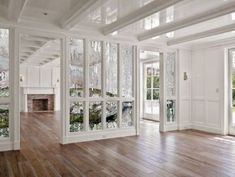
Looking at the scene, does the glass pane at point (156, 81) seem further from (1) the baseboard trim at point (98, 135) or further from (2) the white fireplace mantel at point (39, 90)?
(2) the white fireplace mantel at point (39, 90)

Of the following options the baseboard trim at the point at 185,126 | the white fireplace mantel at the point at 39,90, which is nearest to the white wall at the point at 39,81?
the white fireplace mantel at the point at 39,90

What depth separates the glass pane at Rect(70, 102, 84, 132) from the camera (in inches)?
205

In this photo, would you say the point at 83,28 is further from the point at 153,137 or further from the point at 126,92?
the point at 153,137

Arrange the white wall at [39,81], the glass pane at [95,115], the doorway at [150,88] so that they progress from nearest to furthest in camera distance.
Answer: the glass pane at [95,115] < the doorway at [150,88] < the white wall at [39,81]

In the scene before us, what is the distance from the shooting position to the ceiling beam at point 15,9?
11.3 feet

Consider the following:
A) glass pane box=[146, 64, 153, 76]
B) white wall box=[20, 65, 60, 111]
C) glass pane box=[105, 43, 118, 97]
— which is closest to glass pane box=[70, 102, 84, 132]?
glass pane box=[105, 43, 118, 97]

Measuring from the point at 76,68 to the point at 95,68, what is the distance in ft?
1.53

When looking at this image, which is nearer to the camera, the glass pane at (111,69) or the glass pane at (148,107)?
the glass pane at (111,69)

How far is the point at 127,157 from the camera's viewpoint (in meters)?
4.12

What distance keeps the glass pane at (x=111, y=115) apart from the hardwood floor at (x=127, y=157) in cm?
42

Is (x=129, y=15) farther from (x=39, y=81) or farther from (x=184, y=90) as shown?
(x=39, y=81)

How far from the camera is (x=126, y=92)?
5.95m

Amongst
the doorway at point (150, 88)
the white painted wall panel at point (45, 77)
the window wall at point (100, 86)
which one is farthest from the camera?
the white painted wall panel at point (45, 77)

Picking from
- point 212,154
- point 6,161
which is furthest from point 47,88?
point 212,154
